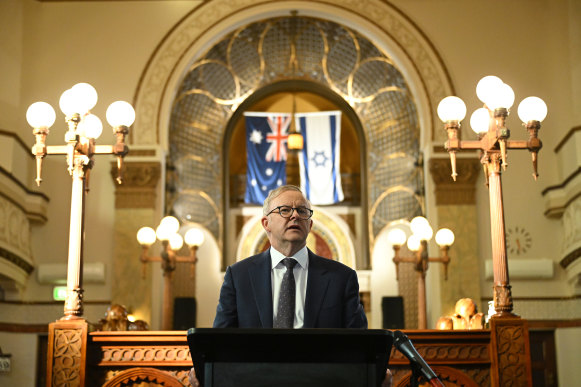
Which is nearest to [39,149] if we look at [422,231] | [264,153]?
[422,231]

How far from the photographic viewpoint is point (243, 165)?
19.3 metres

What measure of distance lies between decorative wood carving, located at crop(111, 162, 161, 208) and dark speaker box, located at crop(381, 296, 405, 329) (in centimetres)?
488

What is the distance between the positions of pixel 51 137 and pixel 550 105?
9364mm

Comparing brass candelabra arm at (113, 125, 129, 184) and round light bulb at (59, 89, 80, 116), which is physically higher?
round light bulb at (59, 89, 80, 116)

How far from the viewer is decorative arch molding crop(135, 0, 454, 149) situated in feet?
47.8

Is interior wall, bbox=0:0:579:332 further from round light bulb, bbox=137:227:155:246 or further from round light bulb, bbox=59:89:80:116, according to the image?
round light bulb, bbox=59:89:80:116

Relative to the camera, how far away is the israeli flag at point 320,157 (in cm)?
1695

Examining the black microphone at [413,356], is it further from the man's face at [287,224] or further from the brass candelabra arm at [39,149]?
the brass candelabra arm at [39,149]

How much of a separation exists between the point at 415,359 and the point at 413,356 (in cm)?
2

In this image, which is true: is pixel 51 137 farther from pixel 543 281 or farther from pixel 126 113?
pixel 543 281

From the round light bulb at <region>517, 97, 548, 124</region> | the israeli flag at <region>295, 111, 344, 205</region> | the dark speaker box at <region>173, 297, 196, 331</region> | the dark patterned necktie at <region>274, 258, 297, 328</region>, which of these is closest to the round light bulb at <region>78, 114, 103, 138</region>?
the dark patterned necktie at <region>274, 258, 297, 328</region>

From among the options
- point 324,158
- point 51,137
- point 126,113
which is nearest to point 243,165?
point 324,158

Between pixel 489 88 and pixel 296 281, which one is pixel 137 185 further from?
pixel 296 281

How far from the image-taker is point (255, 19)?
15289 millimetres
